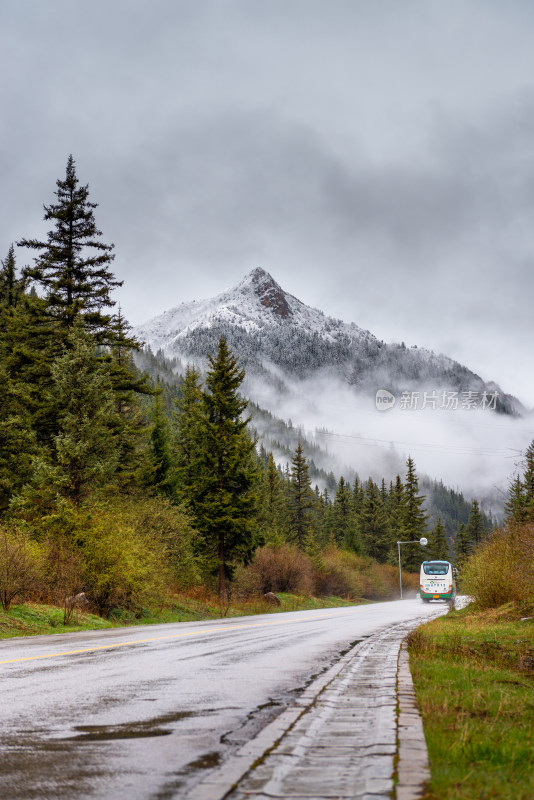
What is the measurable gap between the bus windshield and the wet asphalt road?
3791 centimetres

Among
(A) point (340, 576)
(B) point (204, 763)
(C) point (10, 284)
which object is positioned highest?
(C) point (10, 284)

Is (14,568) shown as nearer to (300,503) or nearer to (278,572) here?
(278,572)

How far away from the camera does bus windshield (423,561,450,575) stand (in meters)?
48.7

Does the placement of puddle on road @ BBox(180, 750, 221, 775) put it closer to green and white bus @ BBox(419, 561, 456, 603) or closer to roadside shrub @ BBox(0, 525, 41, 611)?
roadside shrub @ BBox(0, 525, 41, 611)

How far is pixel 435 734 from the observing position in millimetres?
4762

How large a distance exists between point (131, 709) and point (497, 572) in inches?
706

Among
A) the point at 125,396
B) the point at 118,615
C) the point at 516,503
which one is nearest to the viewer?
the point at 118,615

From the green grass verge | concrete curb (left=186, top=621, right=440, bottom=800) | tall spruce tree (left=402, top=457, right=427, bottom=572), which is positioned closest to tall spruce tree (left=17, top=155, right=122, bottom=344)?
the green grass verge

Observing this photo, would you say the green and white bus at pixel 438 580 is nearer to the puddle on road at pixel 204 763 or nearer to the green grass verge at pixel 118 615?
the green grass verge at pixel 118 615

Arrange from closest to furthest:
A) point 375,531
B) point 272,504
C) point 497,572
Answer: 1. point 497,572
2. point 272,504
3. point 375,531

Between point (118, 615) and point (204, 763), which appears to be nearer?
point (204, 763)

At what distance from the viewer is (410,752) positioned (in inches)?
163

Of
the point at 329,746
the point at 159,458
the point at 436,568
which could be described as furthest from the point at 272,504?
→ the point at 329,746

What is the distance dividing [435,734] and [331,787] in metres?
1.57
